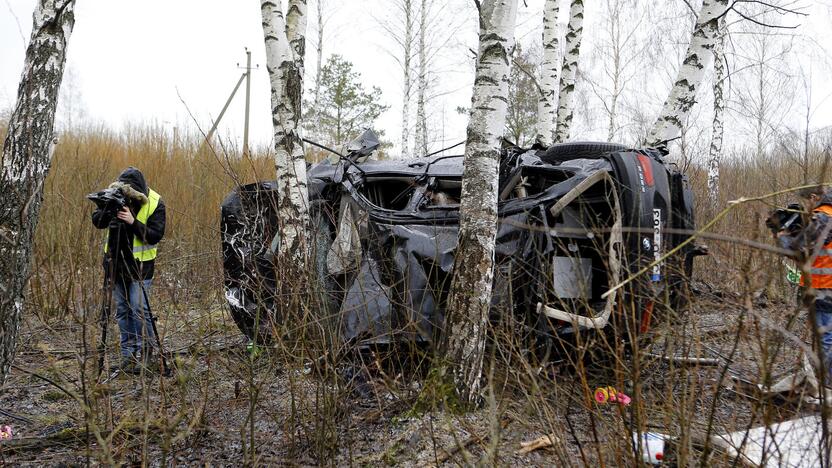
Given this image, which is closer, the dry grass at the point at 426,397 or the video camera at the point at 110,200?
the dry grass at the point at 426,397

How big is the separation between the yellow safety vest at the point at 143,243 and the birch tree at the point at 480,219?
273 cm

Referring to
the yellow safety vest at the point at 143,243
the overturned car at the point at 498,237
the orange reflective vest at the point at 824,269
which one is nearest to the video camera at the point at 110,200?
the yellow safety vest at the point at 143,243

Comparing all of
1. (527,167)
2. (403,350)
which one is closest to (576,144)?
(527,167)

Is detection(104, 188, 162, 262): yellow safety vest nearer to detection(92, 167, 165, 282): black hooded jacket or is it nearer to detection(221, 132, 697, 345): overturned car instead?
detection(92, 167, 165, 282): black hooded jacket

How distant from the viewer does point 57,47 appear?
342cm

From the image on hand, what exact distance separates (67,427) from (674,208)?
405 cm

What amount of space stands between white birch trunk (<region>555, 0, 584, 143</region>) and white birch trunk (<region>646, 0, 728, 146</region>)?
5.41 ft

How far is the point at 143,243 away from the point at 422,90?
1128 cm

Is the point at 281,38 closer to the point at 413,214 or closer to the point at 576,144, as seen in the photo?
the point at 413,214

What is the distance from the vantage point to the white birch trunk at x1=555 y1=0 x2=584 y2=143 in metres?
7.56

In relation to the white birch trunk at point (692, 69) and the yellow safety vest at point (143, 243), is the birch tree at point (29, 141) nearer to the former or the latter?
the yellow safety vest at point (143, 243)

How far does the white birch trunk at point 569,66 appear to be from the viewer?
7.56 meters

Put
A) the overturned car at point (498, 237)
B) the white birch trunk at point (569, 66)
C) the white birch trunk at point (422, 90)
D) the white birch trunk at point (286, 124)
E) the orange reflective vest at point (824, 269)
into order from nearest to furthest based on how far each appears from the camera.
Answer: the overturned car at point (498, 237)
the orange reflective vest at point (824, 269)
the white birch trunk at point (286, 124)
the white birch trunk at point (569, 66)
the white birch trunk at point (422, 90)

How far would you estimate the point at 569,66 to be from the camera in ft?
25.2
